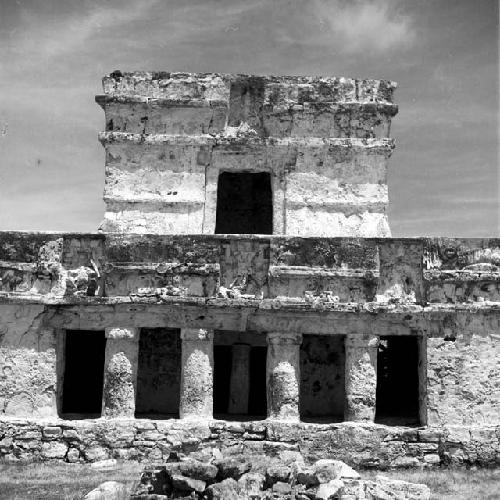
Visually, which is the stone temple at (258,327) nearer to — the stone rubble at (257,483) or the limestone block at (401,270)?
the limestone block at (401,270)

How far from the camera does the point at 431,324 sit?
438 inches

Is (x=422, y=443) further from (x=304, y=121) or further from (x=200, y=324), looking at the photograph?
(x=304, y=121)

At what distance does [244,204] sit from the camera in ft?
59.6

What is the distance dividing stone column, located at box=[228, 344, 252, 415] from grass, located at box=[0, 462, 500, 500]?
9.85 ft

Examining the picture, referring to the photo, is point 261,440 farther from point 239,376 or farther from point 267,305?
point 239,376

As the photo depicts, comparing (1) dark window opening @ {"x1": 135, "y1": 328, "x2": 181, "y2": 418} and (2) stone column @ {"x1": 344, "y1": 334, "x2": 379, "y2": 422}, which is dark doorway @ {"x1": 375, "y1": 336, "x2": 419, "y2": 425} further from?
(1) dark window opening @ {"x1": 135, "y1": 328, "x2": 181, "y2": 418}

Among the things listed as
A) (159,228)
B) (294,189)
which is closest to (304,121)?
(294,189)

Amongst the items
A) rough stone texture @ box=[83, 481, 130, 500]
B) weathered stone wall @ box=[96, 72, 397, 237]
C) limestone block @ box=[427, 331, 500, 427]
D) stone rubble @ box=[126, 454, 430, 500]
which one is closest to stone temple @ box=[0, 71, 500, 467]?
limestone block @ box=[427, 331, 500, 427]

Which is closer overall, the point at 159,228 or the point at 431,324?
the point at 431,324

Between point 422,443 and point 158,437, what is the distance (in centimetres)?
408

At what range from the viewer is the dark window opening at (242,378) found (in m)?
13.6

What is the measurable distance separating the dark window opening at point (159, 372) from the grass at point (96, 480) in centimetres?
322

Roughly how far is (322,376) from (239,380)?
5.42ft

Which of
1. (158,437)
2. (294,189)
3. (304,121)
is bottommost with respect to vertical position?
(158,437)
